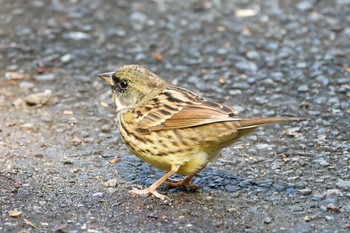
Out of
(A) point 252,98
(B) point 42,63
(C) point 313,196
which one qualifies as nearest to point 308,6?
(A) point 252,98

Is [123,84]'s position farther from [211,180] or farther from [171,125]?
[211,180]

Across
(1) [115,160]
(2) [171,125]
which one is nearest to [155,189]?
(2) [171,125]

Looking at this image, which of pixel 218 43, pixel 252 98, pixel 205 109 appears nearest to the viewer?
pixel 205 109

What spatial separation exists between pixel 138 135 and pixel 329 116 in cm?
251

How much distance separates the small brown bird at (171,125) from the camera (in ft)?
17.4

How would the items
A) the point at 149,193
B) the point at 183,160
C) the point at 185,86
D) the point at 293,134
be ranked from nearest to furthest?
the point at 183,160, the point at 149,193, the point at 293,134, the point at 185,86

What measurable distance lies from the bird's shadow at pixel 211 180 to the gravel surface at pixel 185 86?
0.07 feet

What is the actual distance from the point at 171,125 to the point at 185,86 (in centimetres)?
252

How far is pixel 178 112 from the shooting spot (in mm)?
5520

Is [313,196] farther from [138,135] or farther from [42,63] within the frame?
[42,63]

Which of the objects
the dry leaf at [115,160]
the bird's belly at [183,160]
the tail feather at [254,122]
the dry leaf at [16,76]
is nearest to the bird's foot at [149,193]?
the bird's belly at [183,160]

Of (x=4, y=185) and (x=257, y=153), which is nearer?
(x=4, y=185)

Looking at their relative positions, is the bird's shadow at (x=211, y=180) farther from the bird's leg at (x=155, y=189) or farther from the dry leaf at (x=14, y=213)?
the dry leaf at (x=14, y=213)

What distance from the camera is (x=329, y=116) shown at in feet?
23.3
